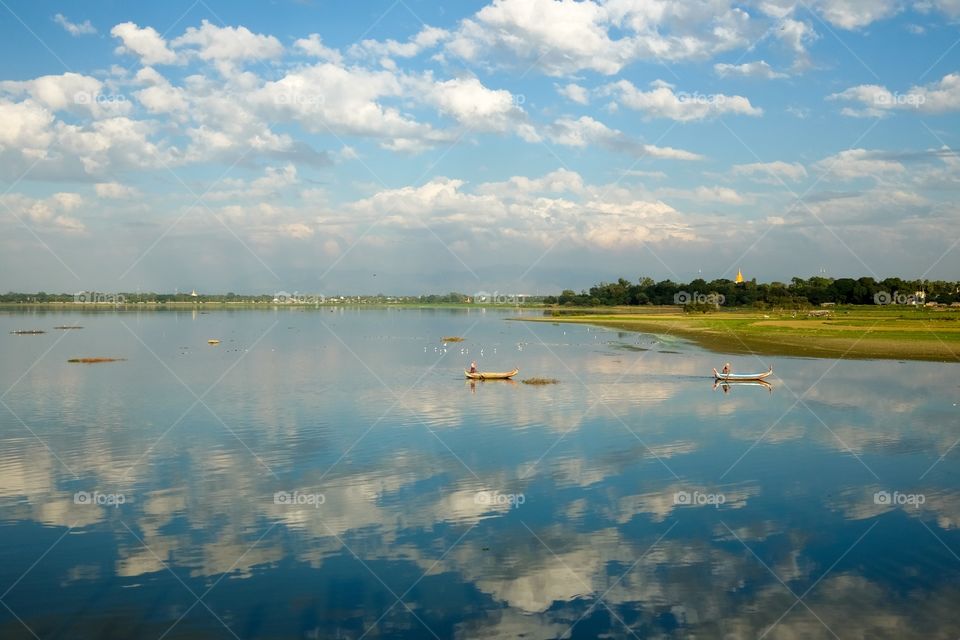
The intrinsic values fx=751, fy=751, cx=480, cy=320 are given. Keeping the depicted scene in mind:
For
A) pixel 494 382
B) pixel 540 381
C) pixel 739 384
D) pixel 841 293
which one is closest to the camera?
pixel 739 384

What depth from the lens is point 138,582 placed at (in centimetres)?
1572

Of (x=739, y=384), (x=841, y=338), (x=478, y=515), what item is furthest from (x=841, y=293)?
(x=478, y=515)

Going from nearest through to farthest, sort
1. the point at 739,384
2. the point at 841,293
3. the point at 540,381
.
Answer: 1. the point at 739,384
2. the point at 540,381
3. the point at 841,293

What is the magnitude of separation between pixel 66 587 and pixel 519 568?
31.0 feet

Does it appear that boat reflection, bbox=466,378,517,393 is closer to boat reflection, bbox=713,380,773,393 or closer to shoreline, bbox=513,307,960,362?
boat reflection, bbox=713,380,773,393

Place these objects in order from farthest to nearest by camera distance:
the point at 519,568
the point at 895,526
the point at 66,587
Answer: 1. the point at 895,526
2. the point at 519,568
3. the point at 66,587

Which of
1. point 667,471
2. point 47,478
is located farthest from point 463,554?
point 47,478

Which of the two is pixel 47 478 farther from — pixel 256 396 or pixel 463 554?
pixel 256 396

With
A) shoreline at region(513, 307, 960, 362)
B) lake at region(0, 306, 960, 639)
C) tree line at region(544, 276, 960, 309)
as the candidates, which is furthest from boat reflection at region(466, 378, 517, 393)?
tree line at region(544, 276, 960, 309)

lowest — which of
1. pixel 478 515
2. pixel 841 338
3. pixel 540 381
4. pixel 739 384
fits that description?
pixel 478 515

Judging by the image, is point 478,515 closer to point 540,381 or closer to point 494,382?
point 540,381

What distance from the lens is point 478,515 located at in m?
20.7

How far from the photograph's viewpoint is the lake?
14453 mm

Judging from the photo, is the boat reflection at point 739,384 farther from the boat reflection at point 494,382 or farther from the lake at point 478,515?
the boat reflection at point 494,382
